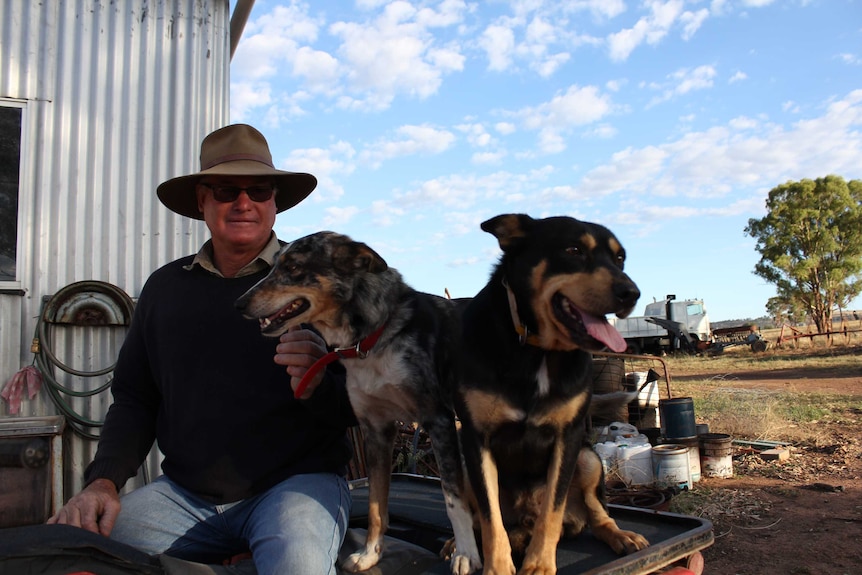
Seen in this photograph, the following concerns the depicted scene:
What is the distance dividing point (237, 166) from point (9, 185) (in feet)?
9.48

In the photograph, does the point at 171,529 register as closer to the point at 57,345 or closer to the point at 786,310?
the point at 57,345

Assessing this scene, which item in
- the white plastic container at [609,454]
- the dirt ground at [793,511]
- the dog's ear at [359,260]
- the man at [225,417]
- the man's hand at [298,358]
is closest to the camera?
the man at [225,417]

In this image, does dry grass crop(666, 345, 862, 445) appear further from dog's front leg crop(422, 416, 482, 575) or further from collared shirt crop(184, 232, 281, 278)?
collared shirt crop(184, 232, 281, 278)

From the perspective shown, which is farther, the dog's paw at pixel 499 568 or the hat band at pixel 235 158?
the hat band at pixel 235 158

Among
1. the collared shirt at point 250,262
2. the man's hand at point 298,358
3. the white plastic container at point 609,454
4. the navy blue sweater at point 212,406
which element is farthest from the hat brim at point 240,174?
the white plastic container at point 609,454

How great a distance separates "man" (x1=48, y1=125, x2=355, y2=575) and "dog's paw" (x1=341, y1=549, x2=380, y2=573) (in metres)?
0.07

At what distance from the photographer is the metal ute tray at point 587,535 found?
2.01 metres

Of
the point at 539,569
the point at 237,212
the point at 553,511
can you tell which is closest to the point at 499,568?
the point at 539,569

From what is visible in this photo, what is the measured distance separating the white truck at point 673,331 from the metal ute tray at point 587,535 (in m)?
28.6

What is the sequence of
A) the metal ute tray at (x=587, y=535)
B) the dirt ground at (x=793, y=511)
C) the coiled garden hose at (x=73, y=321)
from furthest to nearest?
the dirt ground at (x=793, y=511) < the coiled garden hose at (x=73, y=321) < the metal ute tray at (x=587, y=535)

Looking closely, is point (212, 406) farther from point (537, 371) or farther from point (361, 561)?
point (537, 371)

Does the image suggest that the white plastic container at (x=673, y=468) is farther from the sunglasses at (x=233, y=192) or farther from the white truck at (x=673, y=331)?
the white truck at (x=673, y=331)

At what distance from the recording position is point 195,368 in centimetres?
271

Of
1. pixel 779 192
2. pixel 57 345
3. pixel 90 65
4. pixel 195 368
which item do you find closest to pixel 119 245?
pixel 57 345
